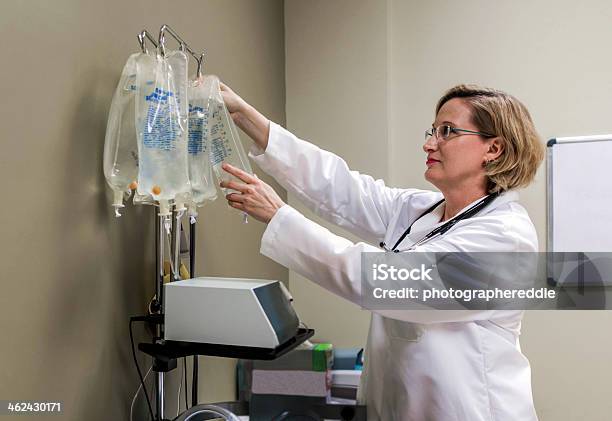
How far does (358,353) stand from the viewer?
91.8 inches

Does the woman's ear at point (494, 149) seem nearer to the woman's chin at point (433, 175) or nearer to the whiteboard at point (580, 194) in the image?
the woman's chin at point (433, 175)

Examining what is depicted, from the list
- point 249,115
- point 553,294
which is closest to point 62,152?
point 249,115

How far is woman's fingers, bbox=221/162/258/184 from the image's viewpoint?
4.08 feet

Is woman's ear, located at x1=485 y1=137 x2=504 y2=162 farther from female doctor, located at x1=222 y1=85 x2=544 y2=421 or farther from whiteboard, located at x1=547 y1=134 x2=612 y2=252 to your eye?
whiteboard, located at x1=547 y1=134 x2=612 y2=252

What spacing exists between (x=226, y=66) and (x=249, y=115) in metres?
0.46

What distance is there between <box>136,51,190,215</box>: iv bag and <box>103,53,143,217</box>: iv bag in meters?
0.04

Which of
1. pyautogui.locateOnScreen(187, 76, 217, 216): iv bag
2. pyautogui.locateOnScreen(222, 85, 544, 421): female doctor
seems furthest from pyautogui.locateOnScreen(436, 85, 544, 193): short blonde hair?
pyautogui.locateOnScreen(187, 76, 217, 216): iv bag

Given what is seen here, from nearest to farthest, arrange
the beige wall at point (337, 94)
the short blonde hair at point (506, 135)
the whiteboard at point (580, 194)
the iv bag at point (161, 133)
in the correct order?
the iv bag at point (161, 133), the short blonde hair at point (506, 135), the whiteboard at point (580, 194), the beige wall at point (337, 94)

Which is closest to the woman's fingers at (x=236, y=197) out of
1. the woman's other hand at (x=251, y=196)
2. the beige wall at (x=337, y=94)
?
the woman's other hand at (x=251, y=196)

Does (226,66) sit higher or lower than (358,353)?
higher

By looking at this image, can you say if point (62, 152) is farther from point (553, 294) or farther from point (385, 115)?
point (553, 294)

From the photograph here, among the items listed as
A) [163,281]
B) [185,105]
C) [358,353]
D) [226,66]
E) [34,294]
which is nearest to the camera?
[34,294]

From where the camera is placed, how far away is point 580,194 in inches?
92.0

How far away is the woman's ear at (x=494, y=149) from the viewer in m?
1.48
